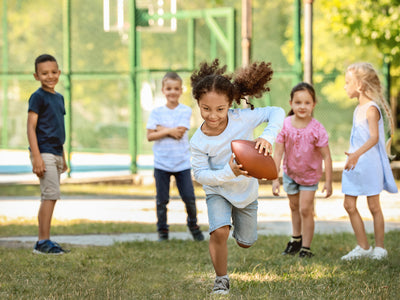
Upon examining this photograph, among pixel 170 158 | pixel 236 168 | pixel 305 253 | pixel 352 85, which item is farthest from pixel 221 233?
pixel 170 158

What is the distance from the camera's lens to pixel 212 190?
4.46 metres

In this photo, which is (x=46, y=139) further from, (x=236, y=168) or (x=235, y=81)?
(x=236, y=168)

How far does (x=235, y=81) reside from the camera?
4.53 metres

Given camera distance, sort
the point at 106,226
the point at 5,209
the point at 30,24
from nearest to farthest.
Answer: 1. the point at 106,226
2. the point at 5,209
3. the point at 30,24

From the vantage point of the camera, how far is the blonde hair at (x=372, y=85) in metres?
Answer: 5.89

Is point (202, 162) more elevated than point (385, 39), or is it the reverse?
point (385, 39)

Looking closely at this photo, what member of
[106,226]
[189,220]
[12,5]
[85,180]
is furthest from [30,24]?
[189,220]

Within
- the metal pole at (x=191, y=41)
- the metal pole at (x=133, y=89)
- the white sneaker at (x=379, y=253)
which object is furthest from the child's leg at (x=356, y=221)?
the metal pole at (x=191, y=41)

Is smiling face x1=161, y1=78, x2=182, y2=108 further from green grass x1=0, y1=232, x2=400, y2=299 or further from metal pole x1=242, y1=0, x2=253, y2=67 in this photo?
metal pole x1=242, y1=0, x2=253, y2=67

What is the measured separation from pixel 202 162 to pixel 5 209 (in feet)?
18.3

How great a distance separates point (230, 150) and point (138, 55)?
29.0 feet

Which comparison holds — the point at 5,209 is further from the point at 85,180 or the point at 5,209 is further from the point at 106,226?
the point at 85,180

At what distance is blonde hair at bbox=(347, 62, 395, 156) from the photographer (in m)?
5.89

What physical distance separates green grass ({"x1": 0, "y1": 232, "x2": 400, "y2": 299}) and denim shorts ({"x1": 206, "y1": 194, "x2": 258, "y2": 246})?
0.36 metres
